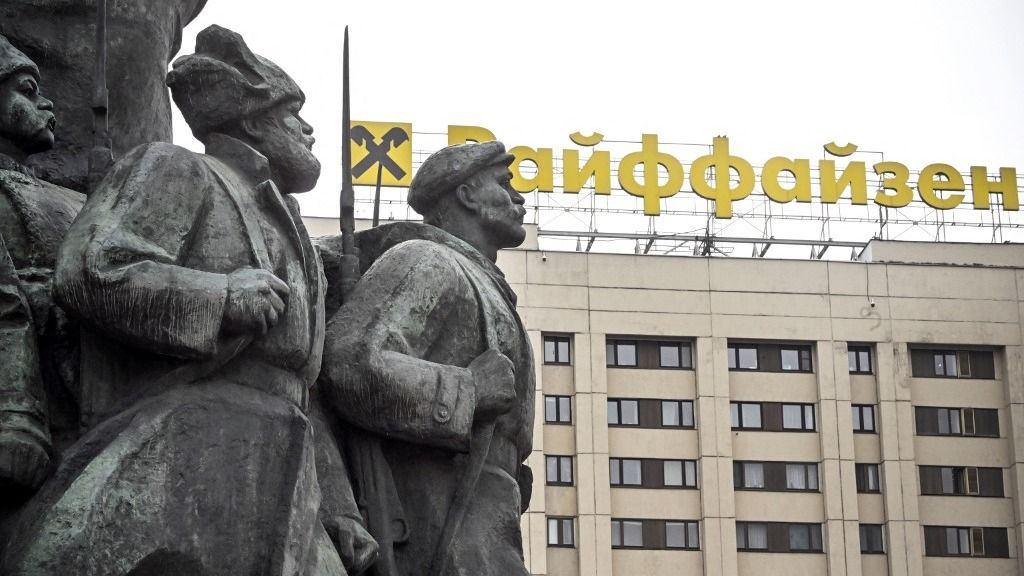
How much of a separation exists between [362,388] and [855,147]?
5714 centimetres

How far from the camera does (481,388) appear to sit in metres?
9.14

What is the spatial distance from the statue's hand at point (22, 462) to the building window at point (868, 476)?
5824 centimetres

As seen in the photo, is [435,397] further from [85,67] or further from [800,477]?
[800,477]

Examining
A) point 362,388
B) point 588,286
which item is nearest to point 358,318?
point 362,388

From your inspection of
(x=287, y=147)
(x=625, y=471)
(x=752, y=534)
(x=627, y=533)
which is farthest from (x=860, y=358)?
(x=287, y=147)

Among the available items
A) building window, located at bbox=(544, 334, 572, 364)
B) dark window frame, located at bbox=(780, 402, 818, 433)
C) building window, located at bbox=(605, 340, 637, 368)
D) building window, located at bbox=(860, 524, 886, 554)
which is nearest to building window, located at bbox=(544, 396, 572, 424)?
building window, located at bbox=(544, 334, 572, 364)

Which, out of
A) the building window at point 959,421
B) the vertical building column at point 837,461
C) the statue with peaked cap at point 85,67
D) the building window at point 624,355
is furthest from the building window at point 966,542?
the statue with peaked cap at point 85,67

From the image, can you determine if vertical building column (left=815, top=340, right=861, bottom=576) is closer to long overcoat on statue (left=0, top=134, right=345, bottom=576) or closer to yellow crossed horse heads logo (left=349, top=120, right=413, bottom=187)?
yellow crossed horse heads logo (left=349, top=120, right=413, bottom=187)

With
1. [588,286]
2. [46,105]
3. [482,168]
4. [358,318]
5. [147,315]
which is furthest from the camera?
[588,286]

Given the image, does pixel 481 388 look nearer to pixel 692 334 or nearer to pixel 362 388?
pixel 362 388

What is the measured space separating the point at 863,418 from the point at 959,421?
10.7 ft

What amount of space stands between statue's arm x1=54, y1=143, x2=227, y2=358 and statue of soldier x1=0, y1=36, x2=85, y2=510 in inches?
11.7

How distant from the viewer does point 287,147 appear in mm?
8805

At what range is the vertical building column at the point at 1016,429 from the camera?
6444 cm
